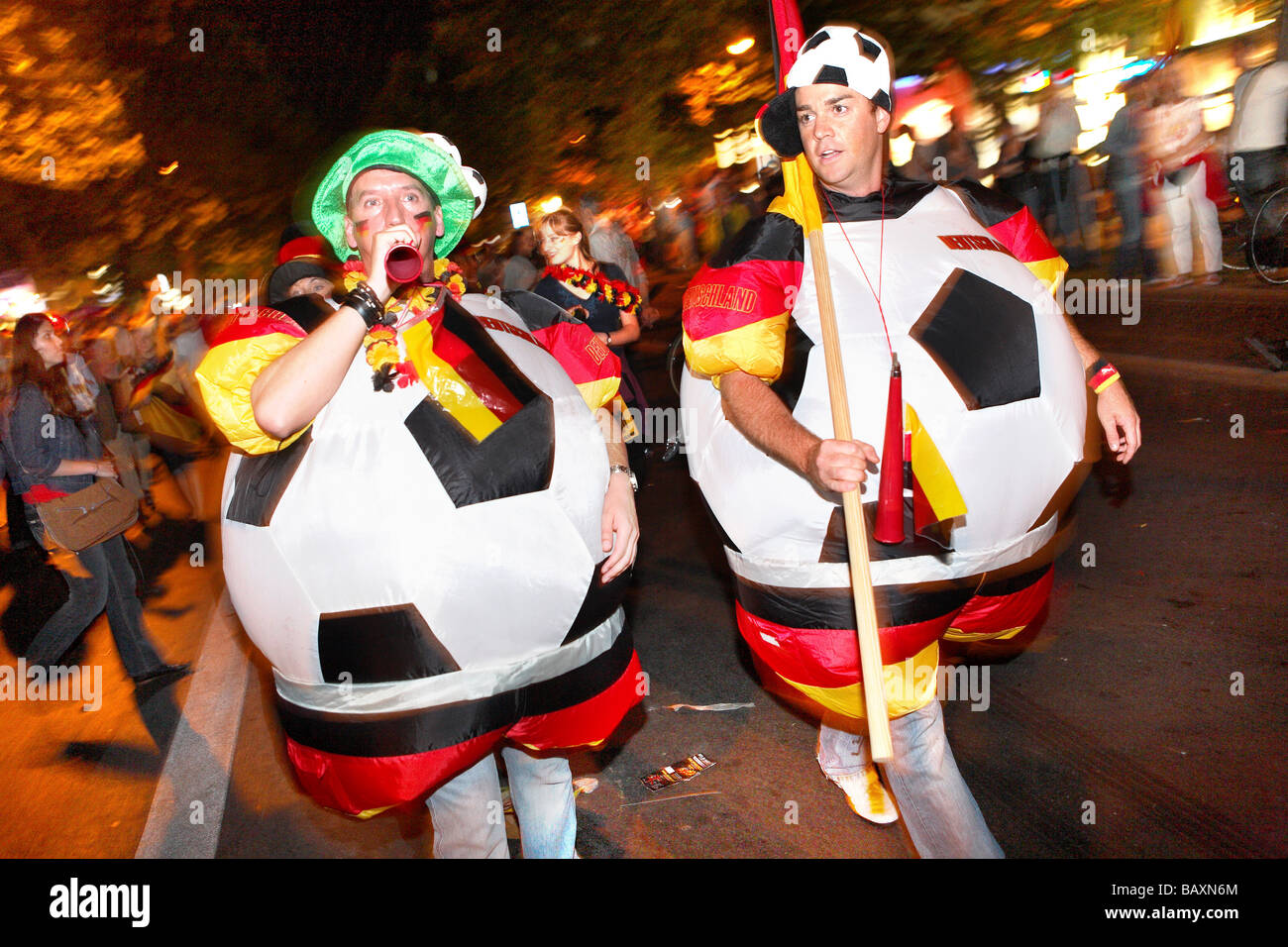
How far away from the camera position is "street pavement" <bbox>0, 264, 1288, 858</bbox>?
3434 millimetres

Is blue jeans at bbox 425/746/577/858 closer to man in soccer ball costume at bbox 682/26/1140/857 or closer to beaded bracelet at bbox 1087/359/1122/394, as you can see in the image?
man in soccer ball costume at bbox 682/26/1140/857

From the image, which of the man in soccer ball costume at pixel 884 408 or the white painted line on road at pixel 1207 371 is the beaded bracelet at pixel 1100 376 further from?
the white painted line on road at pixel 1207 371

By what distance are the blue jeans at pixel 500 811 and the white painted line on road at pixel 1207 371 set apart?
6.24 metres

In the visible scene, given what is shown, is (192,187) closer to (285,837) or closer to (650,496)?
(650,496)

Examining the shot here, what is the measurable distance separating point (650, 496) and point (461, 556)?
5.89 m

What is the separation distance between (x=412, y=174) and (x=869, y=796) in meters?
2.40

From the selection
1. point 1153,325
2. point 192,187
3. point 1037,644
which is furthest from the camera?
point 192,187

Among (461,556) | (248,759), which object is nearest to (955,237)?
(461,556)

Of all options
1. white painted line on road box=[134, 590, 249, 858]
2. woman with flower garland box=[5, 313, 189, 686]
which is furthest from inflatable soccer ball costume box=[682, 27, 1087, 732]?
woman with flower garland box=[5, 313, 189, 686]

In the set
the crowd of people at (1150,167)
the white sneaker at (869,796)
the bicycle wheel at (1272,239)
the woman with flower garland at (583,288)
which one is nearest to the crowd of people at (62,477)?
the woman with flower garland at (583,288)

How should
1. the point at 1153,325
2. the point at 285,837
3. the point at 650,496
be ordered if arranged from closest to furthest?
the point at 285,837, the point at 650,496, the point at 1153,325

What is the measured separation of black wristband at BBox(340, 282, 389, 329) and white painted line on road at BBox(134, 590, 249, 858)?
2649mm

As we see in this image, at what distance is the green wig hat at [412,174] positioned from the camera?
2510mm

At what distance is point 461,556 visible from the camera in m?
2.36
